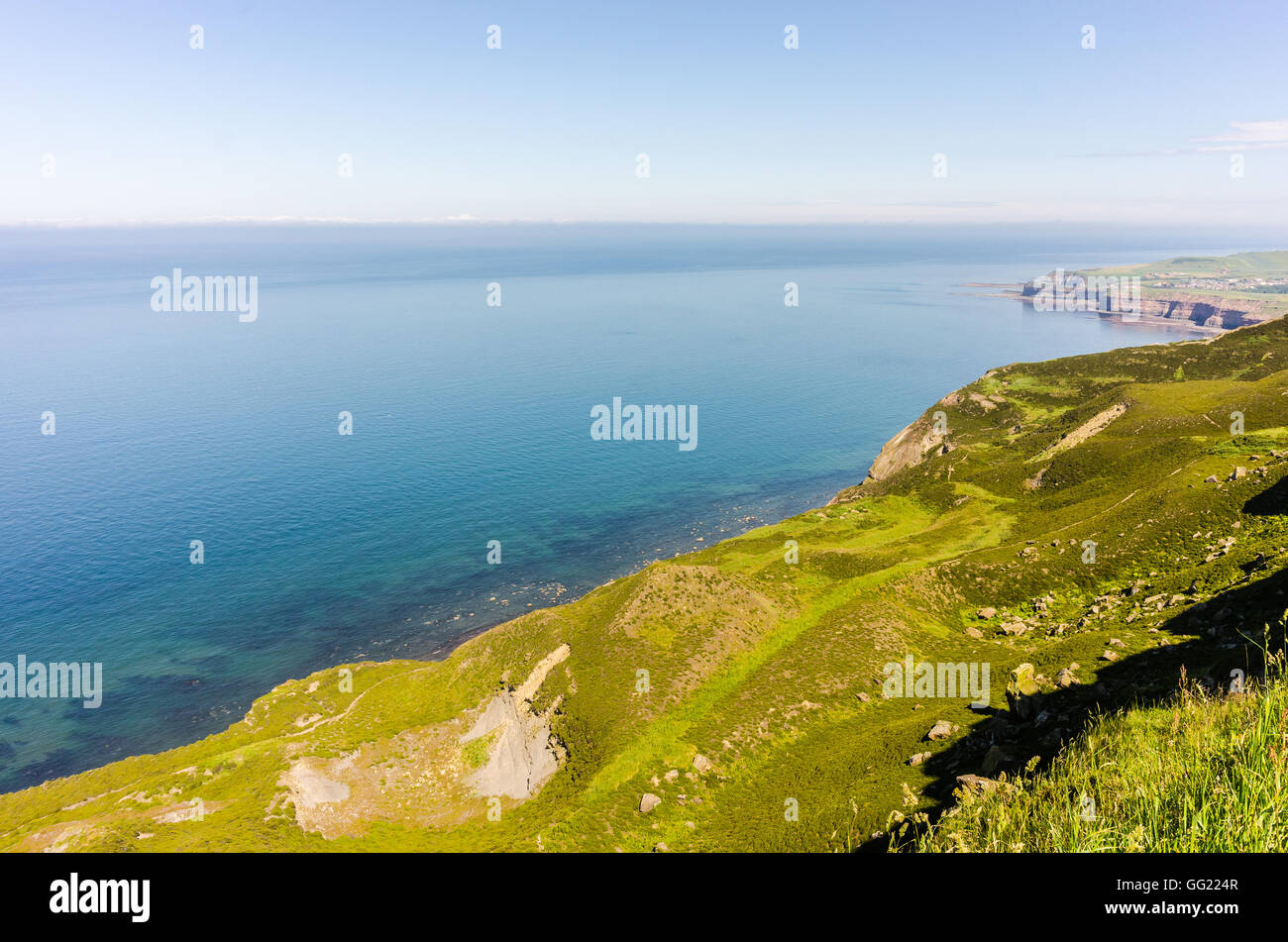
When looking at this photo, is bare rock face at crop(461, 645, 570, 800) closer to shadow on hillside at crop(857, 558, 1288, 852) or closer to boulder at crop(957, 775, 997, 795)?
shadow on hillside at crop(857, 558, 1288, 852)

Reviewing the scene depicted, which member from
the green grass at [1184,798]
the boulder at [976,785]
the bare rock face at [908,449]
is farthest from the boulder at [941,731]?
the bare rock face at [908,449]

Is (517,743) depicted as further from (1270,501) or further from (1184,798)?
(1270,501)

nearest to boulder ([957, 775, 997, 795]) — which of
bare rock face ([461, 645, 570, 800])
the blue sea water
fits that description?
bare rock face ([461, 645, 570, 800])

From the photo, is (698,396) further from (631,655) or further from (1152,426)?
(631,655)

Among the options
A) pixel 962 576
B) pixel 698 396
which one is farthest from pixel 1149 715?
pixel 698 396

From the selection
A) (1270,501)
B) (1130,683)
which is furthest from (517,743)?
(1270,501)

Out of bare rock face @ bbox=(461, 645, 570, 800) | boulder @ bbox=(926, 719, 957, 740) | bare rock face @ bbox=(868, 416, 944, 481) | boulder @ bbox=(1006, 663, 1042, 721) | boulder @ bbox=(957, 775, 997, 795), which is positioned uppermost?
bare rock face @ bbox=(868, 416, 944, 481)
